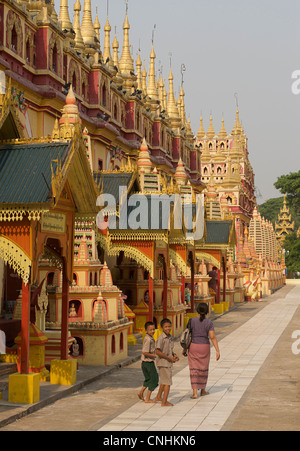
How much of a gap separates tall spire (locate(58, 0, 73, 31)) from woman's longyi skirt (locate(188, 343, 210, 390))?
18.5 meters

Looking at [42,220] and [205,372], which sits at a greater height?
[42,220]

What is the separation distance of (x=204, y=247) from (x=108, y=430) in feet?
89.4

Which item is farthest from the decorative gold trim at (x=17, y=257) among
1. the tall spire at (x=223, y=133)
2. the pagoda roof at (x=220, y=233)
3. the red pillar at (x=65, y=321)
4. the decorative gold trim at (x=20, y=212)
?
the tall spire at (x=223, y=133)

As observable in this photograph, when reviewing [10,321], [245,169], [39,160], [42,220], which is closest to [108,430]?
[42,220]

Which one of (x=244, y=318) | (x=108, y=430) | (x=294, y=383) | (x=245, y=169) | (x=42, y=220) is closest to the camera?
(x=108, y=430)

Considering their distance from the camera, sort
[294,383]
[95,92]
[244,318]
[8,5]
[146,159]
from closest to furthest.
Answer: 1. [294,383]
2. [8,5]
3. [146,159]
4. [95,92]
5. [244,318]

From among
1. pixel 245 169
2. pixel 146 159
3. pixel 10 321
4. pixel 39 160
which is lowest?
pixel 10 321

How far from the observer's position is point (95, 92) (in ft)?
101

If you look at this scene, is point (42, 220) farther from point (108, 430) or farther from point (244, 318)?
point (244, 318)

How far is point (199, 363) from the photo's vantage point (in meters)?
13.4

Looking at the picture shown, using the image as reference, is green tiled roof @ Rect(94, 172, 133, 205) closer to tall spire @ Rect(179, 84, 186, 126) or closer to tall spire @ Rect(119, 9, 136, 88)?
tall spire @ Rect(119, 9, 136, 88)

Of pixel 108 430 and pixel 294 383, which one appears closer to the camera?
pixel 108 430

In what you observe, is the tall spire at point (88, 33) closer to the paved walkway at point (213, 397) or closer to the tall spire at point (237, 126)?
the paved walkway at point (213, 397)

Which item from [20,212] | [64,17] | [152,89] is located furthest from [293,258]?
[20,212]
